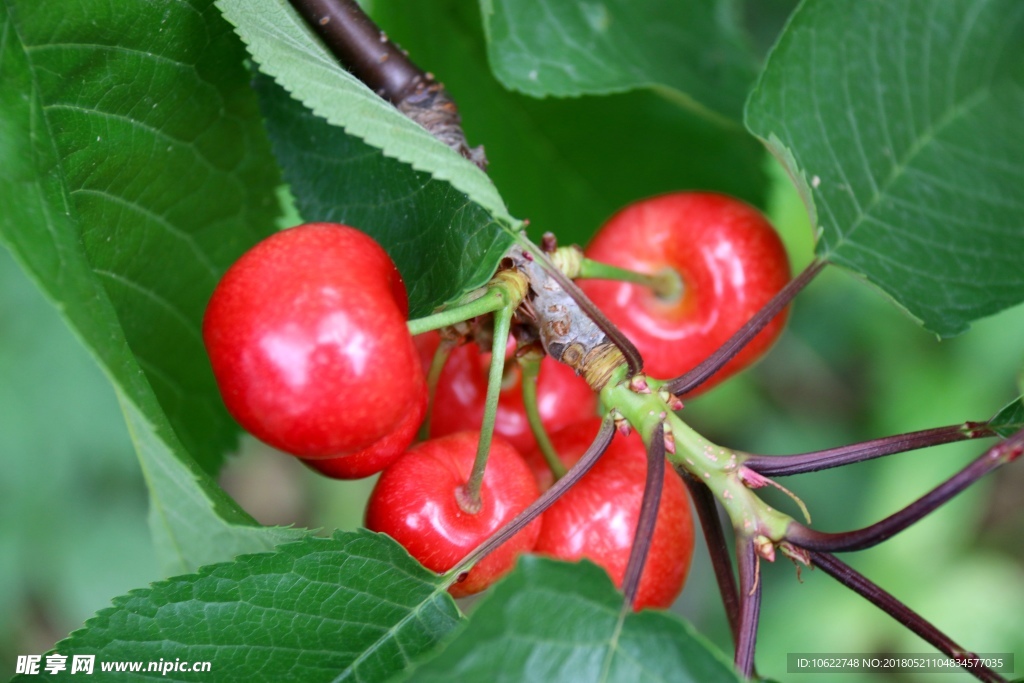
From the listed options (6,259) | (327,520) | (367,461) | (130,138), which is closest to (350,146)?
(130,138)

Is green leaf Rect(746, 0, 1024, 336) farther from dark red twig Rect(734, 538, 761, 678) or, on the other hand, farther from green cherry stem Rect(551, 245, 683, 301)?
dark red twig Rect(734, 538, 761, 678)

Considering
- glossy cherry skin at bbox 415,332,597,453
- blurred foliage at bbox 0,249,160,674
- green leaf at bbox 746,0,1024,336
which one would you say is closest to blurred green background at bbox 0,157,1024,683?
blurred foliage at bbox 0,249,160,674

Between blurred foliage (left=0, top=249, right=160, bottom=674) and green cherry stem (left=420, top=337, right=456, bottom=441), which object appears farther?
blurred foliage (left=0, top=249, right=160, bottom=674)

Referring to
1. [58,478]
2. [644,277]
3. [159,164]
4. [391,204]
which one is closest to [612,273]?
[644,277]

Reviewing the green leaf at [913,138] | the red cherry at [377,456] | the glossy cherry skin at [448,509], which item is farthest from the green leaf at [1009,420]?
the red cherry at [377,456]

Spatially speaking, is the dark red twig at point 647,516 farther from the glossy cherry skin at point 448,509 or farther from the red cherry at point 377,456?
the red cherry at point 377,456

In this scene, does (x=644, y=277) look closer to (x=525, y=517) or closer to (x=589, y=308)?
(x=589, y=308)
